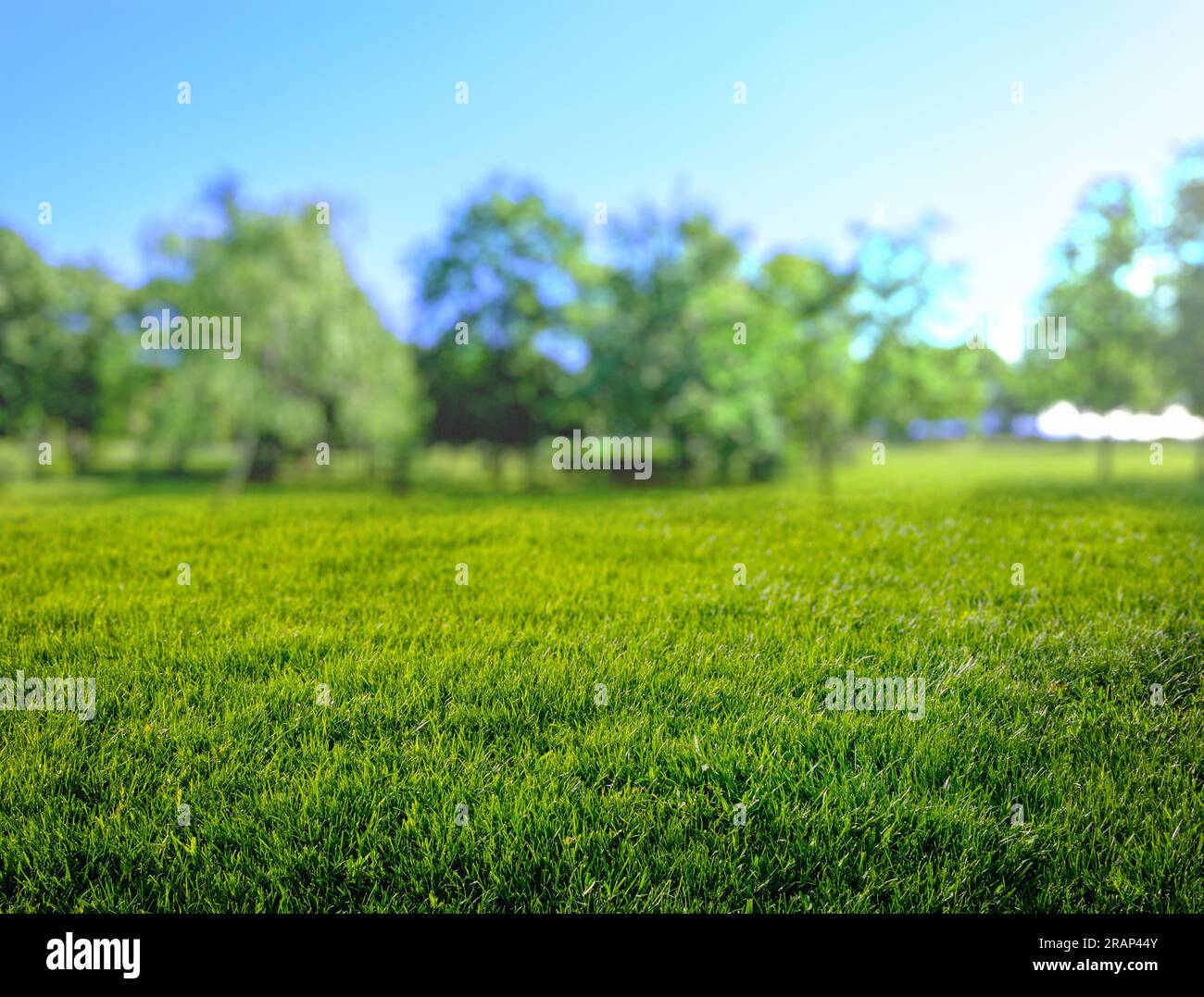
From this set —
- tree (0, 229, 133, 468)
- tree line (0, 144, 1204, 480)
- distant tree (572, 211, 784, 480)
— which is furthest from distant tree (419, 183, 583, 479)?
tree (0, 229, 133, 468)

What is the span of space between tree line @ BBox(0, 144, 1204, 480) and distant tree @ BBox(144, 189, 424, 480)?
3.0 inches

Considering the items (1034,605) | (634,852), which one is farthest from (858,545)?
(634,852)

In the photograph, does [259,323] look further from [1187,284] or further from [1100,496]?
[1187,284]

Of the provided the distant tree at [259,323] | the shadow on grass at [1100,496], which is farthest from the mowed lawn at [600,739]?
the distant tree at [259,323]

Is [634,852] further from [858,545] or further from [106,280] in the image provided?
[106,280]

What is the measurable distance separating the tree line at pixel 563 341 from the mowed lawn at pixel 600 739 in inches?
757

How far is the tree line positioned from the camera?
26.0 m

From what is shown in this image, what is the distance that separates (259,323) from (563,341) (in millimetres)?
17030
